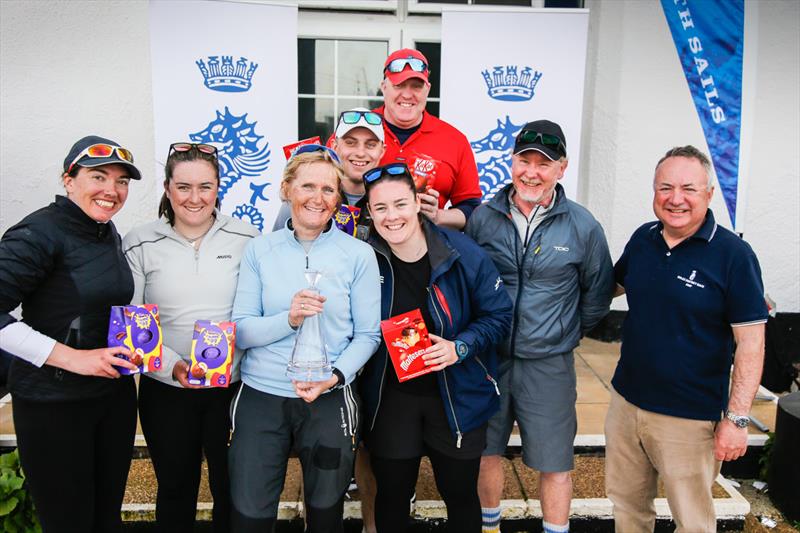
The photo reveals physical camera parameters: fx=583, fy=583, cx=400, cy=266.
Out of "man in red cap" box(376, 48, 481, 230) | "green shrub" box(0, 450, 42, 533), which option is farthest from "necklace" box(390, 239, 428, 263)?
"green shrub" box(0, 450, 42, 533)

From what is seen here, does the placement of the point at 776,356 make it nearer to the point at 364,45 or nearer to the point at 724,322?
the point at 724,322

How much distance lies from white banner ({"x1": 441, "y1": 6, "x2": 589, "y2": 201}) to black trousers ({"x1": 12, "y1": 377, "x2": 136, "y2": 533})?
11.9ft

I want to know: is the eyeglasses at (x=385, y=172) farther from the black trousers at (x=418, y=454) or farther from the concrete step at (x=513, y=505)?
the concrete step at (x=513, y=505)

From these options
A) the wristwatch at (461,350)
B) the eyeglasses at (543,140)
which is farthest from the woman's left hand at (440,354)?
the eyeglasses at (543,140)

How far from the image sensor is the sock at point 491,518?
287 cm

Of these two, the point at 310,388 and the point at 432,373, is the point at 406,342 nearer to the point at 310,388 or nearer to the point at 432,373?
the point at 432,373

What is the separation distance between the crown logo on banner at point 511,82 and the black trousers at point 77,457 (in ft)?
12.6

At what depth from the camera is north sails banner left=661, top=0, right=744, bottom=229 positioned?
4.86 meters

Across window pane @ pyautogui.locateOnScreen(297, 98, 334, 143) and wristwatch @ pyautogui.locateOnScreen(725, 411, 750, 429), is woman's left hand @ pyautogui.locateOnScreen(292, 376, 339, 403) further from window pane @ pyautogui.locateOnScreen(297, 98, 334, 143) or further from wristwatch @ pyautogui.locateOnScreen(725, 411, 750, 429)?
window pane @ pyautogui.locateOnScreen(297, 98, 334, 143)

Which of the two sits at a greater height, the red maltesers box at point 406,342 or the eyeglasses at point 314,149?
the eyeglasses at point 314,149

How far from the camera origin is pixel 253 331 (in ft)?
7.42

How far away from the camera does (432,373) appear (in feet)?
8.11

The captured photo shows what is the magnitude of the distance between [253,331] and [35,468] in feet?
3.02

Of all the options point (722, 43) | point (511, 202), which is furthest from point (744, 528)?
point (722, 43)
